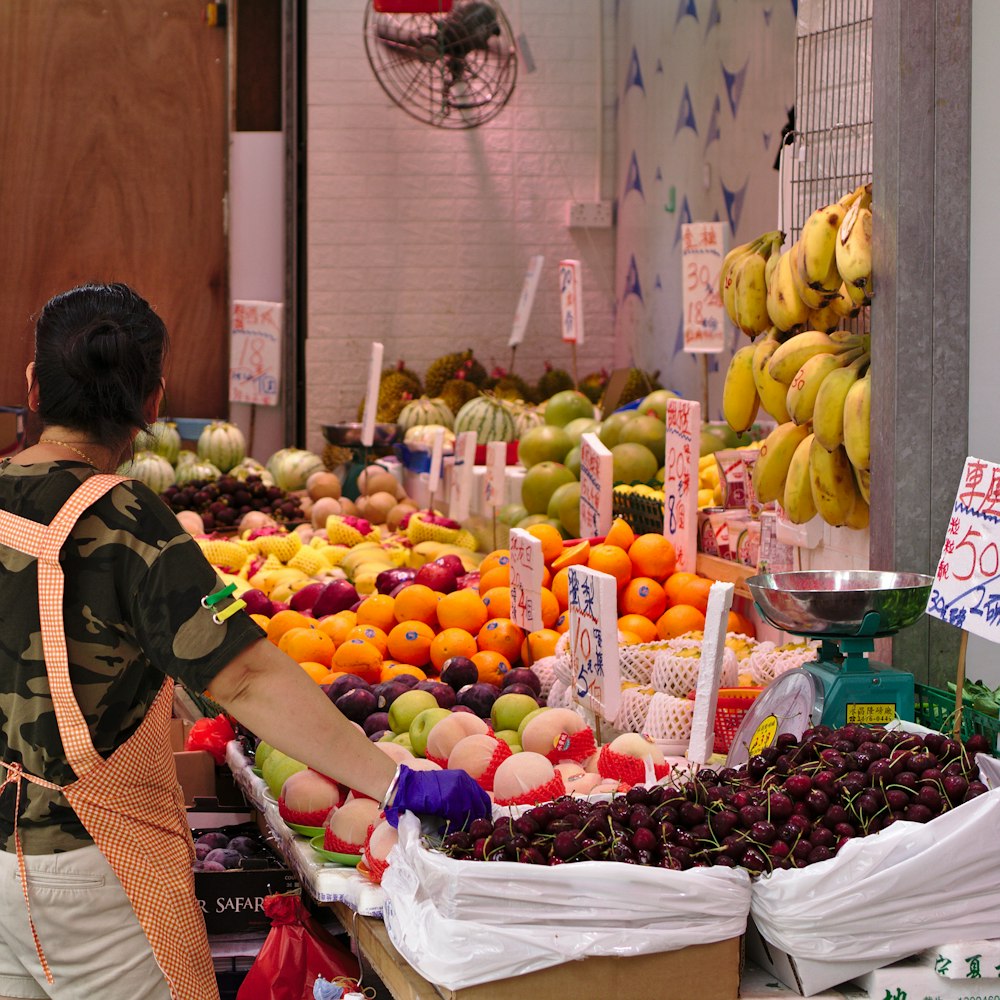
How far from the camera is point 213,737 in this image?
322 cm

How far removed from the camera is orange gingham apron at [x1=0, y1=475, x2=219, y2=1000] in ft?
5.59

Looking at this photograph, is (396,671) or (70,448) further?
(396,671)

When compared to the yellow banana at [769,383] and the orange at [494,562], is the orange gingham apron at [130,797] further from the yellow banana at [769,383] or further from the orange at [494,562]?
the orange at [494,562]

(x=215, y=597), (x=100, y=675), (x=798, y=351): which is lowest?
(x=100, y=675)

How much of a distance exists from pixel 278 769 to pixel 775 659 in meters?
1.07

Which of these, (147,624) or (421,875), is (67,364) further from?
(421,875)

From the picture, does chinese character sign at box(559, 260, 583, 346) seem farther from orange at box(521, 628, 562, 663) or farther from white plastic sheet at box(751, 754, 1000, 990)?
white plastic sheet at box(751, 754, 1000, 990)

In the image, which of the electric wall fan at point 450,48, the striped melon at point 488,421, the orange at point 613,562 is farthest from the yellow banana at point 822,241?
the electric wall fan at point 450,48

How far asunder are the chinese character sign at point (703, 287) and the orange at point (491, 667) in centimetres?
189

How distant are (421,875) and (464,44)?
610 cm

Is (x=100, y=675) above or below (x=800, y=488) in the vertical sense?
below

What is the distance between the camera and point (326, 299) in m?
7.89

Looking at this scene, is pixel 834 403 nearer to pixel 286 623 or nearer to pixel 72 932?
pixel 286 623

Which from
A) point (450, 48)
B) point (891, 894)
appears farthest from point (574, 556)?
point (450, 48)
